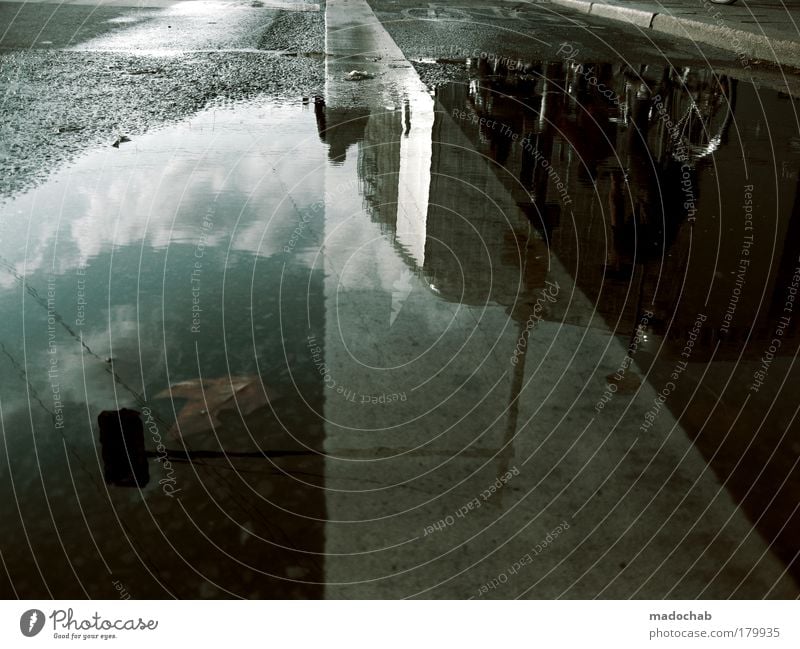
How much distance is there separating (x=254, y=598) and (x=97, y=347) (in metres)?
1.01

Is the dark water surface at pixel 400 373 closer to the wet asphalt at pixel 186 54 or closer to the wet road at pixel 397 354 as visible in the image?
the wet road at pixel 397 354

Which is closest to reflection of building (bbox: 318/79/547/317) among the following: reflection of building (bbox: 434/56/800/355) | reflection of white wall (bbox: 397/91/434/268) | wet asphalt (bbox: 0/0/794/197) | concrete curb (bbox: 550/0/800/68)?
reflection of white wall (bbox: 397/91/434/268)

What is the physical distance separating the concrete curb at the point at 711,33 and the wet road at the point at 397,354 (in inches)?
139

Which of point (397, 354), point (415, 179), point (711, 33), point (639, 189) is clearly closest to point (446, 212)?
point (415, 179)

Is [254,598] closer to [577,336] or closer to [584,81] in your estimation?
[577,336]

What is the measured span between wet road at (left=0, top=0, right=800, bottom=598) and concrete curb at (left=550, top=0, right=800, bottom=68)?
353 centimetres

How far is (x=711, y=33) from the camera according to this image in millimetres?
8781

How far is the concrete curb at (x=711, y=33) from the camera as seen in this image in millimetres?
7699

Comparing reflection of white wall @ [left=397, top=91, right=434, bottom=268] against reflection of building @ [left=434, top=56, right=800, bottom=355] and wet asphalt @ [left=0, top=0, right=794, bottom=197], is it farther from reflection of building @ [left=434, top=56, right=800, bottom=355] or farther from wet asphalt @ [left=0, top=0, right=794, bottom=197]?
wet asphalt @ [left=0, top=0, right=794, bottom=197]

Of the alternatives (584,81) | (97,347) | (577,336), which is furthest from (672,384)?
(584,81)

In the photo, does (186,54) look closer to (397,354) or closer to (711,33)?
(711,33)

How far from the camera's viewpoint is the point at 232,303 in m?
2.38

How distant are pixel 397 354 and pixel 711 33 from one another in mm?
8078

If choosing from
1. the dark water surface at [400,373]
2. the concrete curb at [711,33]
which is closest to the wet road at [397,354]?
the dark water surface at [400,373]
